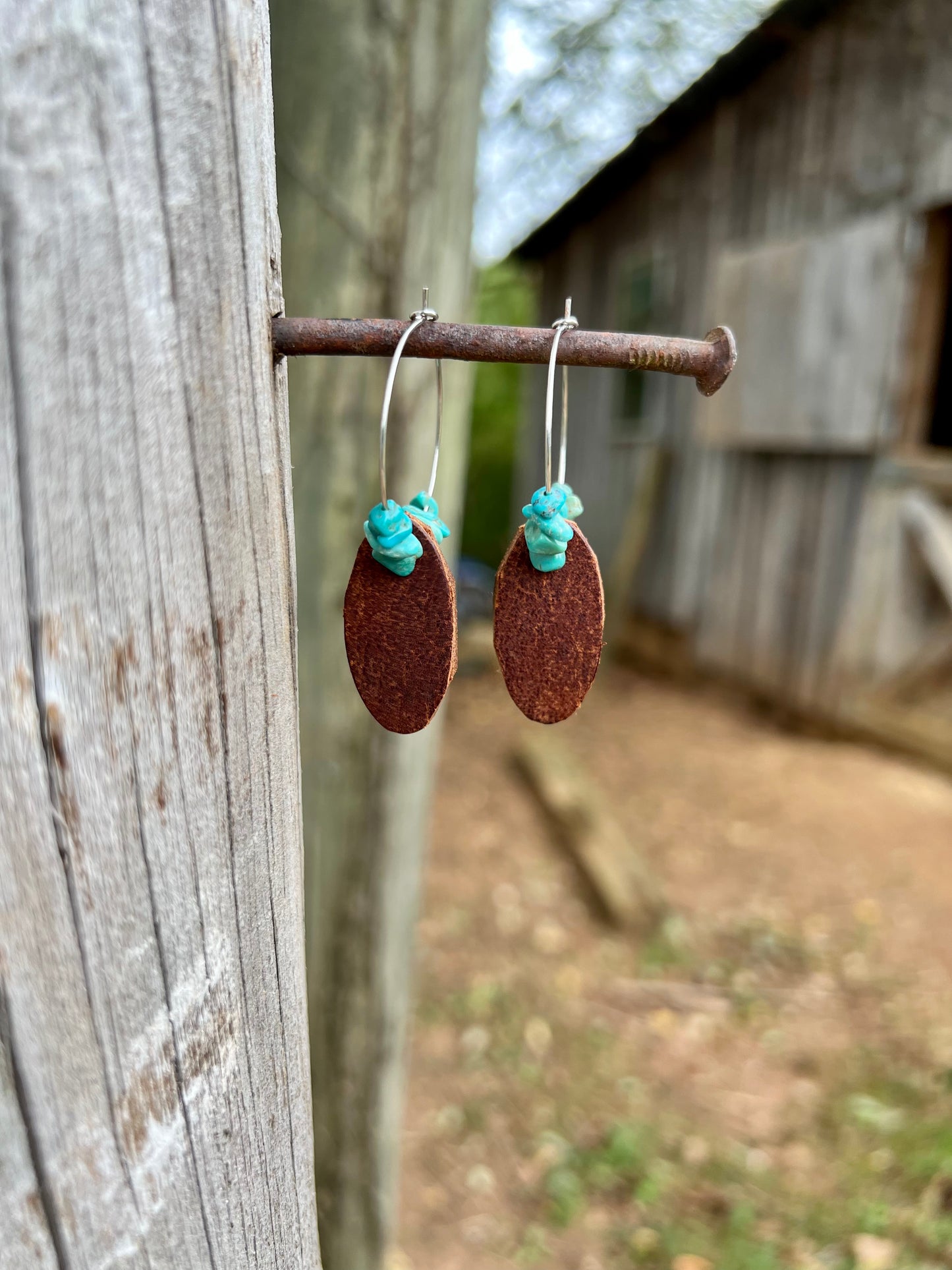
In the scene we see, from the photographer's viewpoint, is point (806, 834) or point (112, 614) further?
point (806, 834)

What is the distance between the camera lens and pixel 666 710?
6.87 metres

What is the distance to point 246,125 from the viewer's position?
0.60m

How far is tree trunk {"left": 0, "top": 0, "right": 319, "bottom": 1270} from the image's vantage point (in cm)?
53

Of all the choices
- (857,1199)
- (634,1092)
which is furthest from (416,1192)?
(857,1199)

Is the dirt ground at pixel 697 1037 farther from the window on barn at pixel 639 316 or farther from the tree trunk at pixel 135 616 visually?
the window on barn at pixel 639 316

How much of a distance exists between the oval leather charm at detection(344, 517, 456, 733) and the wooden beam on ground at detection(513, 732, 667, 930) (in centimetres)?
355

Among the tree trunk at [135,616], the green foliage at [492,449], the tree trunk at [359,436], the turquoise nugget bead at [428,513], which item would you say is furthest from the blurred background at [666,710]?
→ the green foliage at [492,449]

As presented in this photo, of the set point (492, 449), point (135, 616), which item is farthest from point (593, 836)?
point (492, 449)

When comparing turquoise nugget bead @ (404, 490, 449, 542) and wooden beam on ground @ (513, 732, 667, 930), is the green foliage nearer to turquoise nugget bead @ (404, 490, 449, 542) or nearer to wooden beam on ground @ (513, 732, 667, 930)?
wooden beam on ground @ (513, 732, 667, 930)

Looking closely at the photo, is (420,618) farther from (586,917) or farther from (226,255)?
(586,917)

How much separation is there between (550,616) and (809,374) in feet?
19.0

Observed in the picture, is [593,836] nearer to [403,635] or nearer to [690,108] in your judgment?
[403,635]

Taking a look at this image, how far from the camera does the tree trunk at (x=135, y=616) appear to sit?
1.73 ft

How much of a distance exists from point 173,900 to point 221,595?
0.22 m
